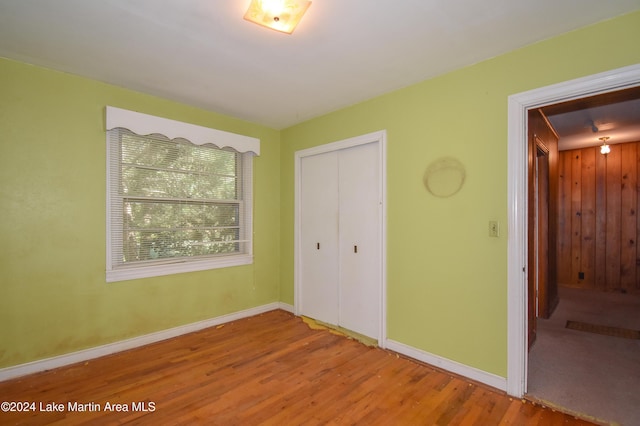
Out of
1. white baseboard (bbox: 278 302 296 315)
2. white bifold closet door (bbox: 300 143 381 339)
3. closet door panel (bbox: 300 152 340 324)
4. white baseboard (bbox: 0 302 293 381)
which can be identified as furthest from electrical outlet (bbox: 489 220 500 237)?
white baseboard (bbox: 0 302 293 381)

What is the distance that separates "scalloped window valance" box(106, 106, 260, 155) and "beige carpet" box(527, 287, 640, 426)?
3.62 metres

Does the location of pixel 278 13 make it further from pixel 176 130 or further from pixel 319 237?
pixel 319 237

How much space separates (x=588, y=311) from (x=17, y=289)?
6277 mm

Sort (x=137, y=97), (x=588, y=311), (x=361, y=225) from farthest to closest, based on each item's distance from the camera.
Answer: (x=588, y=311)
(x=361, y=225)
(x=137, y=97)

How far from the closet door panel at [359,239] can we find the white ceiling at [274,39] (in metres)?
0.76

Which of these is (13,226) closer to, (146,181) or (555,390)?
(146,181)

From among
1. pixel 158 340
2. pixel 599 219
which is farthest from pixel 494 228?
pixel 599 219

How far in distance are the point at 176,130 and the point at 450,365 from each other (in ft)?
11.2

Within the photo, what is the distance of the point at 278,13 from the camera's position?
172 centimetres

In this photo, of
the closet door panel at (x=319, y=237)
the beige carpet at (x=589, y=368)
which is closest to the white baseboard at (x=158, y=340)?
the beige carpet at (x=589, y=368)

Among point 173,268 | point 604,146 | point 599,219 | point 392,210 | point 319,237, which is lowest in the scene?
point 173,268

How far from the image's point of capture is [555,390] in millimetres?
2215

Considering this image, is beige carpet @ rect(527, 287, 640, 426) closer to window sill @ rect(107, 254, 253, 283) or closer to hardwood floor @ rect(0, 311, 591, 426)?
hardwood floor @ rect(0, 311, 591, 426)

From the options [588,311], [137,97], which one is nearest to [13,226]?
[137,97]
